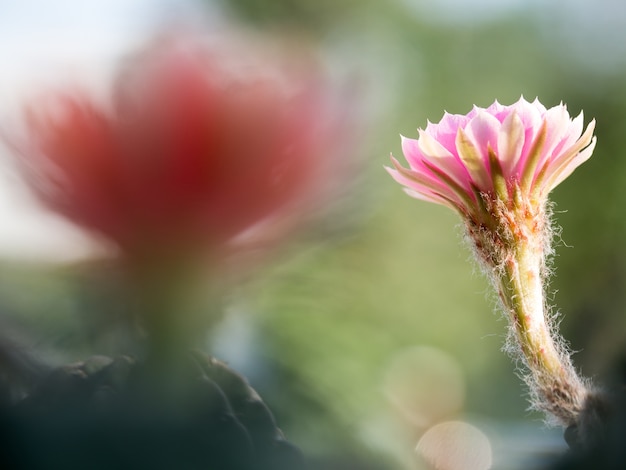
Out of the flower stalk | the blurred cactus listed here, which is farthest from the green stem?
the blurred cactus

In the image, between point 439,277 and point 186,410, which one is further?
point 439,277

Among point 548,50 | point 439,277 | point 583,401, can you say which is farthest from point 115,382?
point 548,50

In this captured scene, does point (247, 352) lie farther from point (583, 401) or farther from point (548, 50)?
point (548, 50)

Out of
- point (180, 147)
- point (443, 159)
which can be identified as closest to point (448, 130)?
point (443, 159)

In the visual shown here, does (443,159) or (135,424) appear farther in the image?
(443,159)

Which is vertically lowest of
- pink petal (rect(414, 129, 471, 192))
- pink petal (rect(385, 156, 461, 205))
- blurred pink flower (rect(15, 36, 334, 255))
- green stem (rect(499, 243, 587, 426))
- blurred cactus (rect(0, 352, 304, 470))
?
blurred cactus (rect(0, 352, 304, 470))

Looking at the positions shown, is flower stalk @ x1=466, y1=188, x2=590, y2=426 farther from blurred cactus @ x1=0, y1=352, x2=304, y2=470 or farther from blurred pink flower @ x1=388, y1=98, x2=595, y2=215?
blurred cactus @ x1=0, y1=352, x2=304, y2=470

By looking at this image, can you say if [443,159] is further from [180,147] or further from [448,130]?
[180,147]
